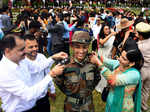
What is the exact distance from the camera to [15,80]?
6.16ft

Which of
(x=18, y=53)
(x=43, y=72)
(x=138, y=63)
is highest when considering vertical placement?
(x=18, y=53)

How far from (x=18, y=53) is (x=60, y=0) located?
2464 cm

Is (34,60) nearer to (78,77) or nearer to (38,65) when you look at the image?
(38,65)

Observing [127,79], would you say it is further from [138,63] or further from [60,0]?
[60,0]

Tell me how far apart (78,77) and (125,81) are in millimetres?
→ 629

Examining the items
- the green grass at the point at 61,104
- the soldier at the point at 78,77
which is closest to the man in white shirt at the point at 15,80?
the soldier at the point at 78,77

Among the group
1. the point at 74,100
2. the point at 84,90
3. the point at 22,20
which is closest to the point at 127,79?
the point at 84,90

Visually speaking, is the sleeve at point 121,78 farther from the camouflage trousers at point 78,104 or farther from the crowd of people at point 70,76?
the camouflage trousers at point 78,104

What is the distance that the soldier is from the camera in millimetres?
2281

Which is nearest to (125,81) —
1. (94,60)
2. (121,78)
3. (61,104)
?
(121,78)

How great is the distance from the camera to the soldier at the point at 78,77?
7.48 feet

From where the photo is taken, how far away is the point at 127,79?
231 centimetres

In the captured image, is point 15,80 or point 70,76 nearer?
point 15,80

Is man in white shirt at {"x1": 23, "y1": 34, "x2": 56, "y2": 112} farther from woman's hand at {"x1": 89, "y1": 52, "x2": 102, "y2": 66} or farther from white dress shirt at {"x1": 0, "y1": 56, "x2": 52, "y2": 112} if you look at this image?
woman's hand at {"x1": 89, "y1": 52, "x2": 102, "y2": 66}
